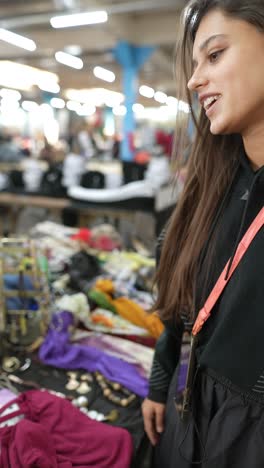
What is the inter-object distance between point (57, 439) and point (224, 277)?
0.72 meters

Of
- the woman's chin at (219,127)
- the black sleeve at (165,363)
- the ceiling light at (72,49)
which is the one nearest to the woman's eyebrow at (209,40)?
the woman's chin at (219,127)

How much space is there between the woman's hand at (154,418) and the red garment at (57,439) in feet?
0.40

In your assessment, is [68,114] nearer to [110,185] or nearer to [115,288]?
[110,185]

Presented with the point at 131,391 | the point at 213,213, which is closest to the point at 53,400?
the point at 131,391

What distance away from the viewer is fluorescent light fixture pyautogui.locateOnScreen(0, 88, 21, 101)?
16413mm

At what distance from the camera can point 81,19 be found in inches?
235

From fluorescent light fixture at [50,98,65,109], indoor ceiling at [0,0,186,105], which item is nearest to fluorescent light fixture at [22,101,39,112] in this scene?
fluorescent light fixture at [50,98,65,109]

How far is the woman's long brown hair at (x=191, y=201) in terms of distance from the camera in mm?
918

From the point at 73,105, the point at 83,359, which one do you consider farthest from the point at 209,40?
the point at 73,105

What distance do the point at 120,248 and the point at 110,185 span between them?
190 cm

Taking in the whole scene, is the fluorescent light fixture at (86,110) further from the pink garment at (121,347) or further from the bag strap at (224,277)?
the bag strap at (224,277)

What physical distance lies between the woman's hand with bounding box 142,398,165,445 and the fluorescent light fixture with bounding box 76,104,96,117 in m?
22.7

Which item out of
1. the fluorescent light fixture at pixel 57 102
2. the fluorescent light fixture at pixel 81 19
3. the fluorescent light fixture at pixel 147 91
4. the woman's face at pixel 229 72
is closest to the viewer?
the woman's face at pixel 229 72

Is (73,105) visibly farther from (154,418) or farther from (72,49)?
(154,418)
